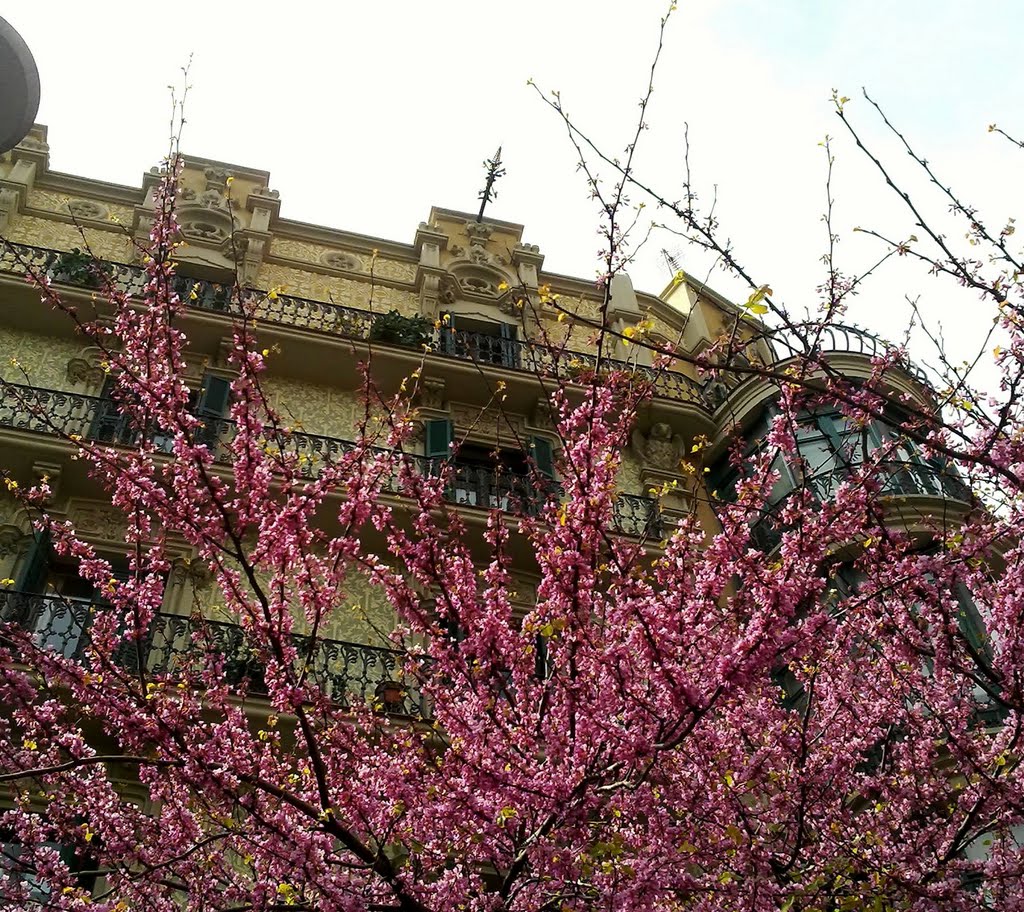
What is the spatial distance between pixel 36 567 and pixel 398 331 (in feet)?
21.2

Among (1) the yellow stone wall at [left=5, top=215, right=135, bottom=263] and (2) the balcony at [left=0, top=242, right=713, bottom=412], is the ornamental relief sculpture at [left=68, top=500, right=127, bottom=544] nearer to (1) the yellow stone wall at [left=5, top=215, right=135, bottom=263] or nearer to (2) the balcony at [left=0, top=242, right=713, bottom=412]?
(2) the balcony at [left=0, top=242, right=713, bottom=412]

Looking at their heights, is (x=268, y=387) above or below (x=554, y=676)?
above

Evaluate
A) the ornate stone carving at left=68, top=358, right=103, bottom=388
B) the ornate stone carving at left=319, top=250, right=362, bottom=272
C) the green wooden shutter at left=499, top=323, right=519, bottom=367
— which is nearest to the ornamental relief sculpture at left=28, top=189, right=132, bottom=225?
the ornate stone carving at left=319, top=250, right=362, bottom=272

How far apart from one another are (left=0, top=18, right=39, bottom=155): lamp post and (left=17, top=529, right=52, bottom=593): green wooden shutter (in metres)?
5.49

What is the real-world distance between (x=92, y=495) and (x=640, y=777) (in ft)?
29.1

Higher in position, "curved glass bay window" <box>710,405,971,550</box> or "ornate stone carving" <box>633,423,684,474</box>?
"ornate stone carving" <box>633,423,684,474</box>

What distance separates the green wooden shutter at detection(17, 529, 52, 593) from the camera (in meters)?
11.0

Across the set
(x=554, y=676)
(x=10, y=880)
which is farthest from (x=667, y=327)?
(x=10, y=880)

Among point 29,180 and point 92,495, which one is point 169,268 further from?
point 29,180

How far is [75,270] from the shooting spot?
14633 millimetres

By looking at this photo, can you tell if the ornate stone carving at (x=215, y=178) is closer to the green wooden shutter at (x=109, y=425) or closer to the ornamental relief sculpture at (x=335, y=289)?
the ornamental relief sculpture at (x=335, y=289)

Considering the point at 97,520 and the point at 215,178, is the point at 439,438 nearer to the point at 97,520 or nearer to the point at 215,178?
the point at 97,520

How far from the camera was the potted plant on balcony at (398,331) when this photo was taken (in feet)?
50.7

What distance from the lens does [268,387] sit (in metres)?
14.8
